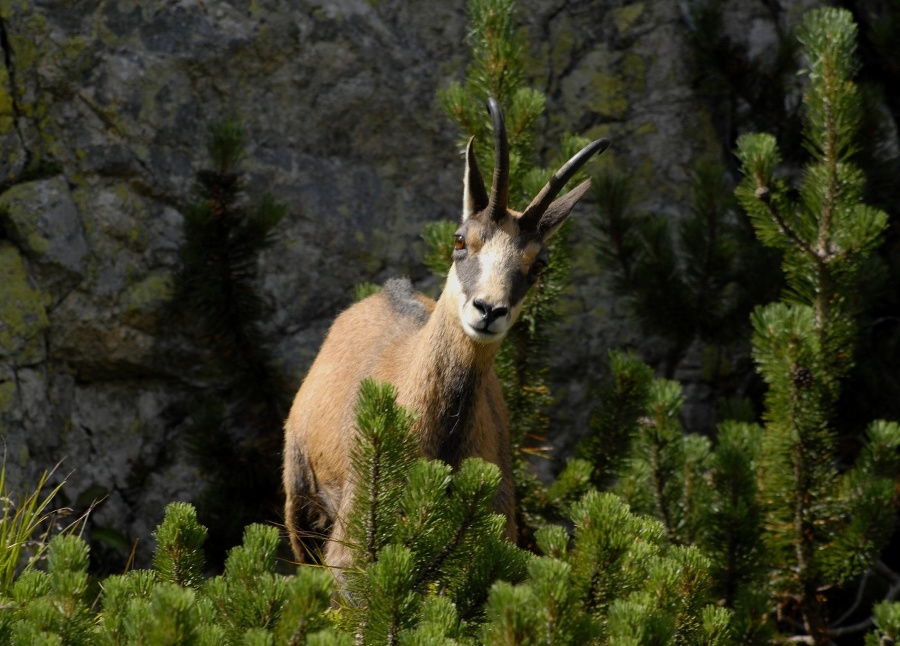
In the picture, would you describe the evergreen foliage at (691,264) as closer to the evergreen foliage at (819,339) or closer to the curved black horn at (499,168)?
the evergreen foliage at (819,339)

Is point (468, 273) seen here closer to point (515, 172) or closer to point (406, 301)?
point (515, 172)

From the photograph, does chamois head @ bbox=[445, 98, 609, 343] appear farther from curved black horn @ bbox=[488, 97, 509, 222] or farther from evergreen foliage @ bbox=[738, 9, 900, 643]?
evergreen foliage @ bbox=[738, 9, 900, 643]

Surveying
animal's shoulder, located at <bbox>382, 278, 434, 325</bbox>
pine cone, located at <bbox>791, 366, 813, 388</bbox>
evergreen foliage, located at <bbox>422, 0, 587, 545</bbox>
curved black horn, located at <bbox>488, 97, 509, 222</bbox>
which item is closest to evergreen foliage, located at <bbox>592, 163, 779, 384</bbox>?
evergreen foliage, located at <bbox>422, 0, 587, 545</bbox>

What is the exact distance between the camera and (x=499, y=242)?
6414mm

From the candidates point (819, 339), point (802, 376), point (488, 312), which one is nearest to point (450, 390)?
point (488, 312)

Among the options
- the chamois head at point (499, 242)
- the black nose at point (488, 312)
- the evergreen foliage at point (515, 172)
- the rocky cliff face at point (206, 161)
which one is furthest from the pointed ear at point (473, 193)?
the rocky cliff face at point (206, 161)

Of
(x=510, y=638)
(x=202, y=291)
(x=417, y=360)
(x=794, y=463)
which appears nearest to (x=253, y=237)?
(x=202, y=291)

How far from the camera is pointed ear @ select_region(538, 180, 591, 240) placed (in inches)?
265

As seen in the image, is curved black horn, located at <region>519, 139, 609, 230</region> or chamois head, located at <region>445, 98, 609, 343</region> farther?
curved black horn, located at <region>519, 139, 609, 230</region>

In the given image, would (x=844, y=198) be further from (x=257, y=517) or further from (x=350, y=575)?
(x=257, y=517)

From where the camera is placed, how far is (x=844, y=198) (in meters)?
7.07

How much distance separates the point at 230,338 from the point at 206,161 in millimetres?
1643

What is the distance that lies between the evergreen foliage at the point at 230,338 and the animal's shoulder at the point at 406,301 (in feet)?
3.06

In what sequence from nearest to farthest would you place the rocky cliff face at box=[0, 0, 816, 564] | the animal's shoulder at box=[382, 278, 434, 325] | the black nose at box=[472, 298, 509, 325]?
the black nose at box=[472, 298, 509, 325], the animal's shoulder at box=[382, 278, 434, 325], the rocky cliff face at box=[0, 0, 816, 564]
